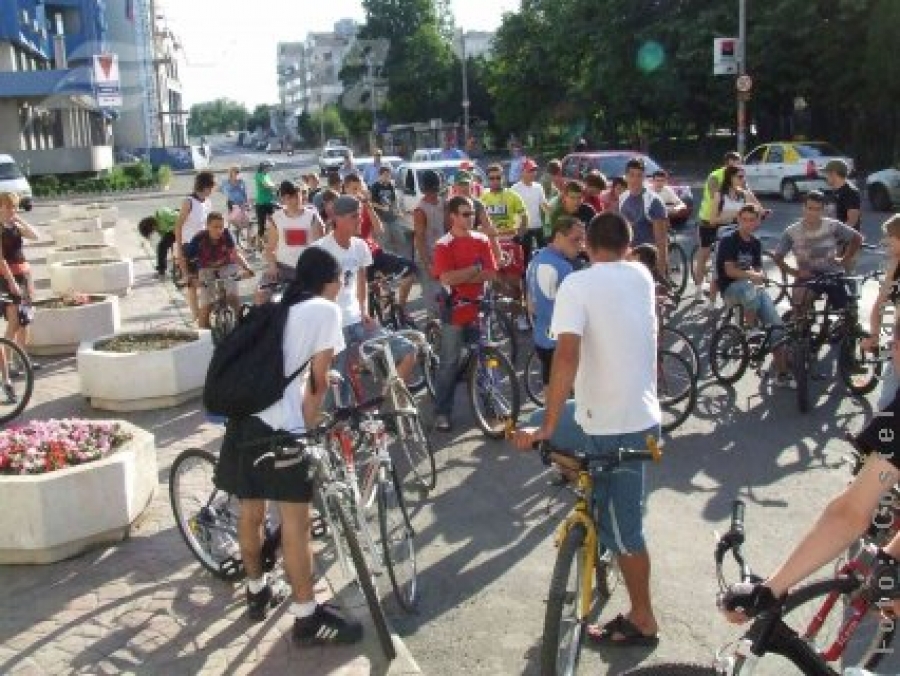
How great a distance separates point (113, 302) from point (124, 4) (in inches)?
2706

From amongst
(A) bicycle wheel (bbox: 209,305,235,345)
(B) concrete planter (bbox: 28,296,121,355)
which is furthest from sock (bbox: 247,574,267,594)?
(B) concrete planter (bbox: 28,296,121,355)

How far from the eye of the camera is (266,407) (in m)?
4.44

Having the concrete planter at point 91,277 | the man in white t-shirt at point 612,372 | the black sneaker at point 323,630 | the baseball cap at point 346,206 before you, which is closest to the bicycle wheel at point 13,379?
the baseball cap at point 346,206

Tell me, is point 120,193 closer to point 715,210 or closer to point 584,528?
point 715,210

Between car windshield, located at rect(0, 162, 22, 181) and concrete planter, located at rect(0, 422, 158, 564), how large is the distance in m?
33.0

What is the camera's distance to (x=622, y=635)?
4531 mm

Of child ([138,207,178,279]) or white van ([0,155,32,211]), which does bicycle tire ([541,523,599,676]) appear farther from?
white van ([0,155,32,211])

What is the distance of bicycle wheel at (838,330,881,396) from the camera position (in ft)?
27.5

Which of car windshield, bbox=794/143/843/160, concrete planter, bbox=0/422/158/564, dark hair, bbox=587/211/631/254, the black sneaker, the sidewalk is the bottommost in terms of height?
the sidewalk

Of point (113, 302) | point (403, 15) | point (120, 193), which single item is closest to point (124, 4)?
point (403, 15)

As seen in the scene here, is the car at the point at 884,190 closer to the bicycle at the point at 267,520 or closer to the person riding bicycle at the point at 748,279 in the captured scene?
Answer: the person riding bicycle at the point at 748,279

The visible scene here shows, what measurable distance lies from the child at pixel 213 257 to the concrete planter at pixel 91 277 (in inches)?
187

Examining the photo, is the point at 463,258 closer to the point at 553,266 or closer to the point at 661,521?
the point at 553,266

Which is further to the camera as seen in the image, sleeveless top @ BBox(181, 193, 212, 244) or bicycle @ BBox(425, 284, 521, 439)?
sleeveless top @ BBox(181, 193, 212, 244)
